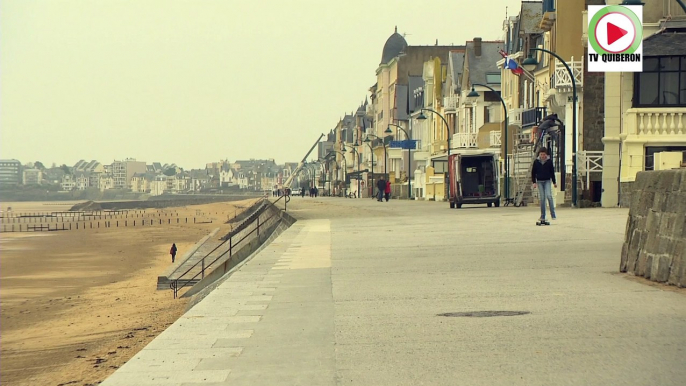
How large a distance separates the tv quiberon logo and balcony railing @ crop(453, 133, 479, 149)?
3244 centimetres

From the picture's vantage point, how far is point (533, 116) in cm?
5394

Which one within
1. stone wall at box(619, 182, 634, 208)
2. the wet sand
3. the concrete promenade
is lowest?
the wet sand

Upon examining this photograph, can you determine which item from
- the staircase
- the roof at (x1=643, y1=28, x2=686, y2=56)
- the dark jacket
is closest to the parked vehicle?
the staircase

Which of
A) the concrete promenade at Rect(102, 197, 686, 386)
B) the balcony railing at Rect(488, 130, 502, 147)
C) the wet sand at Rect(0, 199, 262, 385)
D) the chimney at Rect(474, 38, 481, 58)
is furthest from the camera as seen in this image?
the chimney at Rect(474, 38, 481, 58)

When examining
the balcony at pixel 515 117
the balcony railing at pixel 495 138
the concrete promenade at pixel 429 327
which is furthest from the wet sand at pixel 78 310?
the balcony railing at pixel 495 138

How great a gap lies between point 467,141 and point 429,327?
6610cm

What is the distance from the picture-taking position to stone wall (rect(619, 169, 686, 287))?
11.9m

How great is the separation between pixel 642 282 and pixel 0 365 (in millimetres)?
12442

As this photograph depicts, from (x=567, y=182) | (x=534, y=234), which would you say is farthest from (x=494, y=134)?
(x=534, y=234)

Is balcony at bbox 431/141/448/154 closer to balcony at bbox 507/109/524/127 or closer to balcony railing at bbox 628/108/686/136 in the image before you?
balcony at bbox 507/109/524/127

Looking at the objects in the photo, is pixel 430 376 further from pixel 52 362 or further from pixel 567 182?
pixel 567 182

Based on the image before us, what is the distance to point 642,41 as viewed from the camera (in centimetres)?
3659

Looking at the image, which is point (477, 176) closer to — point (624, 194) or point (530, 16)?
point (624, 194)

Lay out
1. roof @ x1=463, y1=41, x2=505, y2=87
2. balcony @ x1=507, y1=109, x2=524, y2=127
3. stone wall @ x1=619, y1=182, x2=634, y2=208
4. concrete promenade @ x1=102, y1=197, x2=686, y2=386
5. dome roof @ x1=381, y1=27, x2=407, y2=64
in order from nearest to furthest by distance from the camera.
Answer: concrete promenade @ x1=102, y1=197, x2=686, y2=386, stone wall @ x1=619, y1=182, x2=634, y2=208, balcony @ x1=507, y1=109, x2=524, y2=127, roof @ x1=463, y1=41, x2=505, y2=87, dome roof @ x1=381, y1=27, x2=407, y2=64
